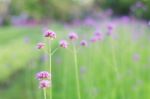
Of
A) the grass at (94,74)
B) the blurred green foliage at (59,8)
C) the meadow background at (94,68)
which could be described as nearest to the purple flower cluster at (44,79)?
the meadow background at (94,68)

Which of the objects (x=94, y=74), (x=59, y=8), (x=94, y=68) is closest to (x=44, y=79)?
(x=94, y=74)

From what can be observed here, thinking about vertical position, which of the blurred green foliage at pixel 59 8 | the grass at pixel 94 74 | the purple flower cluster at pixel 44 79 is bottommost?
the purple flower cluster at pixel 44 79

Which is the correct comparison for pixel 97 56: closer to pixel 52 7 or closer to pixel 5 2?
pixel 52 7

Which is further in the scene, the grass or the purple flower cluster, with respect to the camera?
the grass

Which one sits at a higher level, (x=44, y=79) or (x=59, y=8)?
(x=59, y=8)

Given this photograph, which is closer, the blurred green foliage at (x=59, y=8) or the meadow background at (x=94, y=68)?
the meadow background at (x=94, y=68)

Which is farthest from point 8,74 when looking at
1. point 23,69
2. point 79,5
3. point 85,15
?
point 79,5

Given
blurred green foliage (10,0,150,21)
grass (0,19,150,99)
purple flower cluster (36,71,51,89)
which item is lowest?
purple flower cluster (36,71,51,89)

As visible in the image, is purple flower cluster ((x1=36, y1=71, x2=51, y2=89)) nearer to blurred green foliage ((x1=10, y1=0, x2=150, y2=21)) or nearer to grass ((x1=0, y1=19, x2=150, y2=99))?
grass ((x1=0, y1=19, x2=150, y2=99))

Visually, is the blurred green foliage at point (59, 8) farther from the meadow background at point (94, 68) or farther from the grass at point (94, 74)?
the grass at point (94, 74)

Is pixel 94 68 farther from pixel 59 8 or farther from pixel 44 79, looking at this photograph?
pixel 59 8

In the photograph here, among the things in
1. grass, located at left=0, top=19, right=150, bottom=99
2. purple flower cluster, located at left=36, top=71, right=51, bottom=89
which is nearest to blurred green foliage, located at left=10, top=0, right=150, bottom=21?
grass, located at left=0, top=19, right=150, bottom=99
